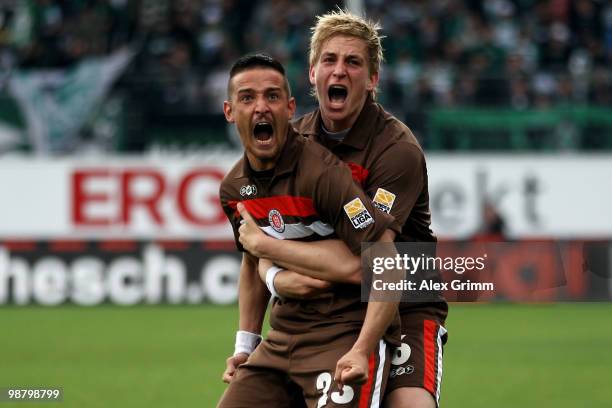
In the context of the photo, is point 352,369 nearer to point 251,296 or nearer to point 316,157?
point 316,157

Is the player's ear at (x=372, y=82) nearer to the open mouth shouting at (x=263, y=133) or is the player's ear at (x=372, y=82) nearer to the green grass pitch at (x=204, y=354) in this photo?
the open mouth shouting at (x=263, y=133)

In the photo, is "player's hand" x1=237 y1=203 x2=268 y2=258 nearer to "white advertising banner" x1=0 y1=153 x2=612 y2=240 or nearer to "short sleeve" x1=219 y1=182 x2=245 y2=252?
"short sleeve" x1=219 y1=182 x2=245 y2=252

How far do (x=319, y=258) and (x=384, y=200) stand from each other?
409 mm

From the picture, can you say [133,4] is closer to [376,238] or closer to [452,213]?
[452,213]

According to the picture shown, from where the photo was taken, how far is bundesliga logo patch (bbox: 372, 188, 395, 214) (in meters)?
5.39

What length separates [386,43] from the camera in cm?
2122

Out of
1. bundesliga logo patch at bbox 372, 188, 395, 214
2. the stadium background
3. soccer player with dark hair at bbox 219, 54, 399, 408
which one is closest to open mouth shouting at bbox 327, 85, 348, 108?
soccer player with dark hair at bbox 219, 54, 399, 408

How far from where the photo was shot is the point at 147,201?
18516 millimetres

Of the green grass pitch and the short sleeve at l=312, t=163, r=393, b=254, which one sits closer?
the short sleeve at l=312, t=163, r=393, b=254

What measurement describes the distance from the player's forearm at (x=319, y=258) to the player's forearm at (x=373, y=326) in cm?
18

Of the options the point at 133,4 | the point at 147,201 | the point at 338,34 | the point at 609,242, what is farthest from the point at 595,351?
the point at 133,4

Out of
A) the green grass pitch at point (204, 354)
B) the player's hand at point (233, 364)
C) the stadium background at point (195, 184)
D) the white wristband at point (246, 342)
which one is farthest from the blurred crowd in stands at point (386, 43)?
the player's hand at point (233, 364)

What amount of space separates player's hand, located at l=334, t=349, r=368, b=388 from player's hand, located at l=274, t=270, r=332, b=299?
35 cm

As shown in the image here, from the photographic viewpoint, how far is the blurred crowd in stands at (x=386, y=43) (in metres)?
19.1
